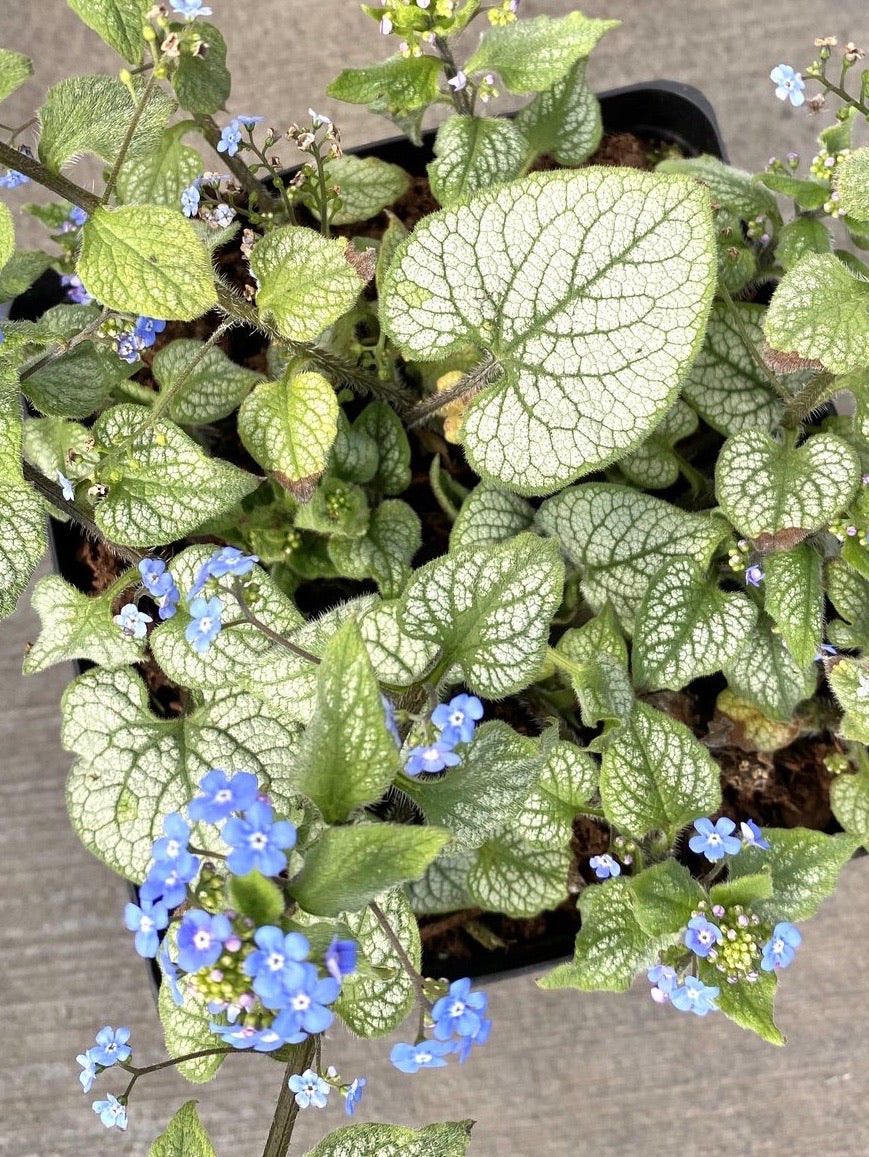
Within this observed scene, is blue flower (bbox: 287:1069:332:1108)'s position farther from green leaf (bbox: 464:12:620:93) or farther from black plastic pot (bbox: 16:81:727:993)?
green leaf (bbox: 464:12:620:93)

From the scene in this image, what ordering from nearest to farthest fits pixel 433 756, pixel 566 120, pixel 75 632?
1. pixel 433 756
2. pixel 75 632
3. pixel 566 120

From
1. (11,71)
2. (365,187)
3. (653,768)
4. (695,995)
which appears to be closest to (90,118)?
(11,71)

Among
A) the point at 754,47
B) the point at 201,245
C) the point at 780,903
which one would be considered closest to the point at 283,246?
the point at 201,245

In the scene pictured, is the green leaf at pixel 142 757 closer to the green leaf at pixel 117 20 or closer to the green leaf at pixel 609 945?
the green leaf at pixel 609 945

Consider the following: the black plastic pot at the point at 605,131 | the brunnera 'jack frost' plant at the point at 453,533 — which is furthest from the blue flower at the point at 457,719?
the black plastic pot at the point at 605,131

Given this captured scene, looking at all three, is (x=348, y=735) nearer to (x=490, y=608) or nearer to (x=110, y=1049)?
(x=490, y=608)

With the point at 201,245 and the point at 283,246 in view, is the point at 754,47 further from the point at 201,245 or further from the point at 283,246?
the point at 201,245
